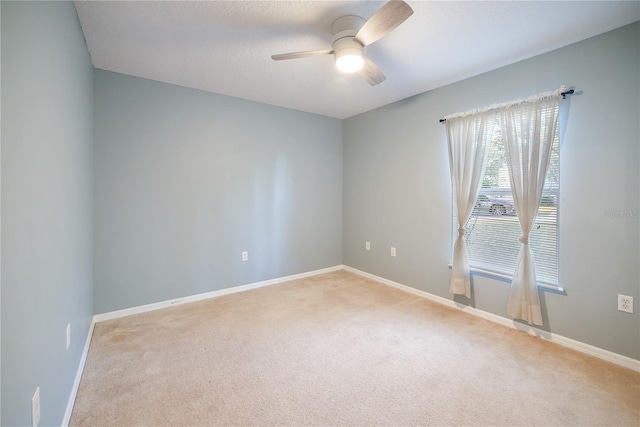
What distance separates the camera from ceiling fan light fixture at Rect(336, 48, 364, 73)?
1988 millimetres

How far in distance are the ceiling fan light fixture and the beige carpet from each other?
220 centimetres

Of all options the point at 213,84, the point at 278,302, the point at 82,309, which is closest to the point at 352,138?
the point at 213,84

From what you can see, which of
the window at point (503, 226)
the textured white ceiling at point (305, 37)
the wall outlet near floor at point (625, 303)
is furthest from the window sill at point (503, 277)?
the textured white ceiling at point (305, 37)

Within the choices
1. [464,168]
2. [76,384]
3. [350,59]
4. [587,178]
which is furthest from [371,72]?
[76,384]

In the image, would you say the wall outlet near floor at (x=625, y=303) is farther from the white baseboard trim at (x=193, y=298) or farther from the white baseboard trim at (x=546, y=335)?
the white baseboard trim at (x=193, y=298)

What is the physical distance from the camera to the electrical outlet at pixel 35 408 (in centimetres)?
107

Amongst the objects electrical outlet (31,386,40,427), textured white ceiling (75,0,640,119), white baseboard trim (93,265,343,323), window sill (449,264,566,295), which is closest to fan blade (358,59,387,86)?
textured white ceiling (75,0,640,119)

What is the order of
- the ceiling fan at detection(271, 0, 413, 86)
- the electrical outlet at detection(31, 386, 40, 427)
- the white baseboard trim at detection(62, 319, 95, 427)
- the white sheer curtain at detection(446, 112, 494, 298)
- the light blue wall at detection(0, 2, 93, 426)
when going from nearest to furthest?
1. the light blue wall at detection(0, 2, 93, 426)
2. the electrical outlet at detection(31, 386, 40, 427)
3. the white baseboard trim at detection(62, 319, 95, 427)
4. the ceiling fan at detection(271, 0, 413, 86)
5. the white sheer curtain at detection(446, 112, 494, 298)

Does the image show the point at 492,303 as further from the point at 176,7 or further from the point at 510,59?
the point at 176,7

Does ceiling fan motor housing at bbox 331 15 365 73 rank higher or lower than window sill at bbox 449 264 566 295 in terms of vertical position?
higher

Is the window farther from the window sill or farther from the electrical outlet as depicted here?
the electrical outlet

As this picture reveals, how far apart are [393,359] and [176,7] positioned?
9.57 feet

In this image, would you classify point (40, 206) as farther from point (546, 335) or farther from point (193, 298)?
point (546, 335)

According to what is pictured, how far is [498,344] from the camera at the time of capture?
235 cm
